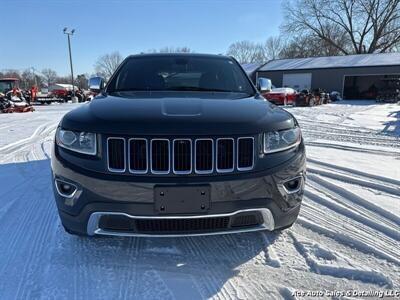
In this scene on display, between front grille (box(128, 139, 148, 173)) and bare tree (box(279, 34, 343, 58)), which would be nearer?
front grille (box(128, 139, 148, 173))

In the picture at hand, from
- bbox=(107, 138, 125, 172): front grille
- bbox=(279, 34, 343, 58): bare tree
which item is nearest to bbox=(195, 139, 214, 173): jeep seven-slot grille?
bbox=(107, 138, 125, 172): front grille

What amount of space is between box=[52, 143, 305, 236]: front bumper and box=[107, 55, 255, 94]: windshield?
1411mm

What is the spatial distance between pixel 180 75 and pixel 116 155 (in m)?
1.76

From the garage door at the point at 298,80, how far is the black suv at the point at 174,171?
1437 inches

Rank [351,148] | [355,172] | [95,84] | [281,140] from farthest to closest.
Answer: [351,148]
[355,172]
[95,84]
[281,140]

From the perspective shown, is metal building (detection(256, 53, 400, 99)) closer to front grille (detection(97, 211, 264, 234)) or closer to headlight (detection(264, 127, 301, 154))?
headlight (detection(264, 127, 301, 154))

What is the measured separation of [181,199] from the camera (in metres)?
2.25

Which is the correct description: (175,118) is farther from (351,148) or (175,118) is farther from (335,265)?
(351,148)

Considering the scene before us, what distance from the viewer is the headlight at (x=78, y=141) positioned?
2.36 metres

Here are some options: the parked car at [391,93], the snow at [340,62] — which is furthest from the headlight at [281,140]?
the snow at [340,62]

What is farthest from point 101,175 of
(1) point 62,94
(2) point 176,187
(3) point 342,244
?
(1) point 62,94

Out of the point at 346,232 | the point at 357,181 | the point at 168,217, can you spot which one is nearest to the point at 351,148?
the point at 357,181

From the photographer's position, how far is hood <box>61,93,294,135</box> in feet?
7.51

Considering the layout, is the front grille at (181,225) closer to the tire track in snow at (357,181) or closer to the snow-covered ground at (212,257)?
the snow-covered ground at (212,257)
